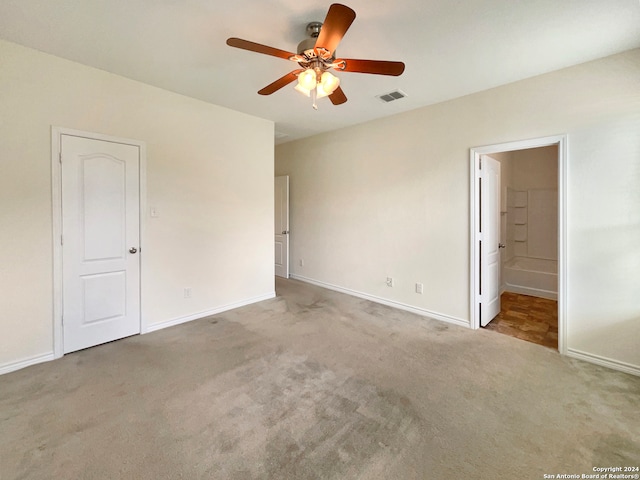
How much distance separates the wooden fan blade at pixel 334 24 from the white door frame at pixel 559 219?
2.26m

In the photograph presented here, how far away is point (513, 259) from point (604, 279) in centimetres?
294

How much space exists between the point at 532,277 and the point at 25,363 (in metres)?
6.72

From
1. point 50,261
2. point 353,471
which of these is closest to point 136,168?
point 50,261

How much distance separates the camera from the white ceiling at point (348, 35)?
6.23 feet

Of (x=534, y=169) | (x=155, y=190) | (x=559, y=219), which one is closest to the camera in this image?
(x=559, y=219)

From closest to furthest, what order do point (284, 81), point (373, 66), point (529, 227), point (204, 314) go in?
point (373, 66), point (284, 81), point (204, 314), point (529, 227)

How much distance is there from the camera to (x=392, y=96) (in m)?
3.31

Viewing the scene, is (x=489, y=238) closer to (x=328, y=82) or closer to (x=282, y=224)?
(x=328, y=82)

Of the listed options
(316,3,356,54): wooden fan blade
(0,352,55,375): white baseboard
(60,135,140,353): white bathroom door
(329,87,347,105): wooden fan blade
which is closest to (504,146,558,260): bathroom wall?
(329,87,347,105): wooden fan blade

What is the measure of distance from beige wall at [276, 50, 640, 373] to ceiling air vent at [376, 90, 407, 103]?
49 cm

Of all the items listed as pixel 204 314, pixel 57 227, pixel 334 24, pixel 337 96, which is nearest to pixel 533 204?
pixel 337 96

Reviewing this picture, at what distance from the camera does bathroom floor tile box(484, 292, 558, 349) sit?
3098 millimetres

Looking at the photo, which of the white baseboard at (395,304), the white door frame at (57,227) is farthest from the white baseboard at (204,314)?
the white baseboard at (395,304)

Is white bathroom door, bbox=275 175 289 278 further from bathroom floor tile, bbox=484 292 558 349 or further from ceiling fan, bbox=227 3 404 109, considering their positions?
bathroom floor tile, bbox=484 292 558 349
